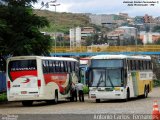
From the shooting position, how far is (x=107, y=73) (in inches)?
1385

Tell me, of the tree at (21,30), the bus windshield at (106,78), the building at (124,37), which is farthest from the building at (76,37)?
the bus windshield at (106,78)

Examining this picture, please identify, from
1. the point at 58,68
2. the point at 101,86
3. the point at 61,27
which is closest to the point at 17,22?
the point at 58,68

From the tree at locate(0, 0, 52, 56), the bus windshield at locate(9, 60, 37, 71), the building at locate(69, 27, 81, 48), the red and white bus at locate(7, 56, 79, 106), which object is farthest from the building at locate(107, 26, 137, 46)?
the bus windshield at locate(9, 60, 37, 71)

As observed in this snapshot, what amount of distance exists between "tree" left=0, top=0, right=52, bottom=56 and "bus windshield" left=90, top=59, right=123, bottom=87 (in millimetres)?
3746

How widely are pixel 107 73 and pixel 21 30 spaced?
6.29 m

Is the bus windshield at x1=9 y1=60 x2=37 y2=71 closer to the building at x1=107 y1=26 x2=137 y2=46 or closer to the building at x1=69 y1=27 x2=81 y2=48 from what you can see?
the building at x1=69 y1=27 x2=81 y2=48

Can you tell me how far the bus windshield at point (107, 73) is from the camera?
115ft

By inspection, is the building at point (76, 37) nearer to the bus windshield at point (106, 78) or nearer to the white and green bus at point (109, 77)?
the white and green bus at point (109, 77)

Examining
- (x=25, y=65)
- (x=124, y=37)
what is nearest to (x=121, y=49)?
(x=25, y=65)

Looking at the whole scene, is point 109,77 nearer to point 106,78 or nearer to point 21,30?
point 106,78

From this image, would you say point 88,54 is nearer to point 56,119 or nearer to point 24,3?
point 24,3

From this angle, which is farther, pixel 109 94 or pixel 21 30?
pixel 21 30

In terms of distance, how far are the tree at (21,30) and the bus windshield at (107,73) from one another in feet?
12.3

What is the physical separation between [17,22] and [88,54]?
164ft
